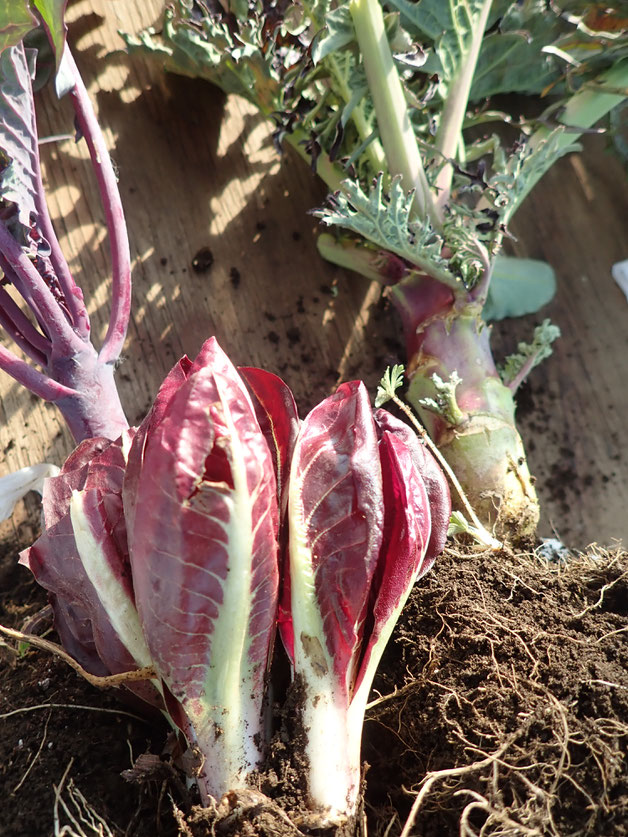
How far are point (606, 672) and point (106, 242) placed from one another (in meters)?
1.22

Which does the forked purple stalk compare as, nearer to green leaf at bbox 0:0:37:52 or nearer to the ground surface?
green leaf at bbox 0:0:37:52

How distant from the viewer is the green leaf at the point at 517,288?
1.54 m

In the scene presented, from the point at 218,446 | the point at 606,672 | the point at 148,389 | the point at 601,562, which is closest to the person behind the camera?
the point at 218,446

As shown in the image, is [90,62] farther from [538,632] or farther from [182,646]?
[538,632]

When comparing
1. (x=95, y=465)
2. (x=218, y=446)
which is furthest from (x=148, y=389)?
(x=218, y=446)

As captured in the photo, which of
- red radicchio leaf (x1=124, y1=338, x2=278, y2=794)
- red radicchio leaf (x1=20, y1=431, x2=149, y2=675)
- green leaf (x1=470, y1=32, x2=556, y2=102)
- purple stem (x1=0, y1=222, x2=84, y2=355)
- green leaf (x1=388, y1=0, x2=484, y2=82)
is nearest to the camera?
red radicchio leaf (x1=124, y1=338, x2=278, y2=794)

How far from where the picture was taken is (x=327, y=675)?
0.85m

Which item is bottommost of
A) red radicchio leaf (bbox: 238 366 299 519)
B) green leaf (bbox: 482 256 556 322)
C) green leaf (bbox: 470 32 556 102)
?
red radicchio leaf (bbox: 238 366 299 519)

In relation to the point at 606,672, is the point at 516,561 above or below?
above

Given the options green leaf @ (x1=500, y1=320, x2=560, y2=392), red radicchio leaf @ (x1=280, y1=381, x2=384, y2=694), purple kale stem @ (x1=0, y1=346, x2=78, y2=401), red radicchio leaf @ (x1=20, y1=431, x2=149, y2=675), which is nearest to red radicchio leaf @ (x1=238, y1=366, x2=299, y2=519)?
red radicchio leaf @ (x1=280, y1=381, x2=384, y2=694)

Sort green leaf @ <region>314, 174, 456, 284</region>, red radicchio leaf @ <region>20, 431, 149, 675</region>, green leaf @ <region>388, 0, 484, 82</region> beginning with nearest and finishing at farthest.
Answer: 1. red radicchio leaf @ <region>20, 431, 149, 675</region>
2. green leaf @ <region>314, 174, 456, 284</region>
3. green leaf @ <region>388, 0, 484, 82</region>

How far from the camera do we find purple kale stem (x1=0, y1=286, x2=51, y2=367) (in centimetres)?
107

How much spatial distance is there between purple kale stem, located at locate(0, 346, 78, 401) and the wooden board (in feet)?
1.11

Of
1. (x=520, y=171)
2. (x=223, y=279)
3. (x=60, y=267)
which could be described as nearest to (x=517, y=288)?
(x=520, y=171)
